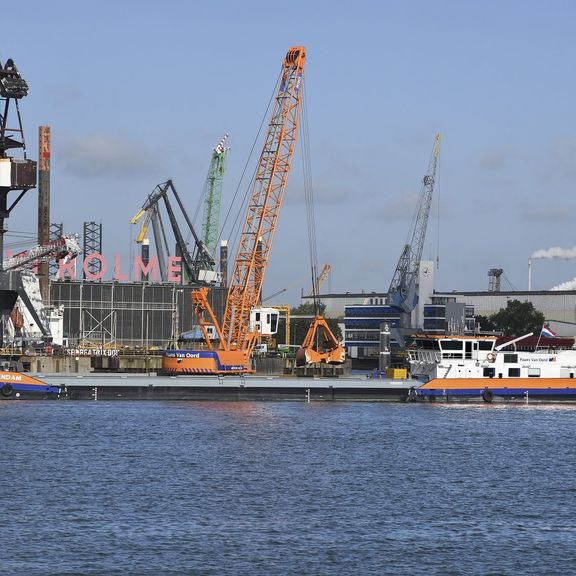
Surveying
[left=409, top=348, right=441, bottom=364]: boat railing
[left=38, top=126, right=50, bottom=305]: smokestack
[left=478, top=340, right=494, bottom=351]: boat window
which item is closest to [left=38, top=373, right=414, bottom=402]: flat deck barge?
[left=409, top=348, right=441, bottom=364]: boat railing

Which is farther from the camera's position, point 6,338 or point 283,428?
point 6,338

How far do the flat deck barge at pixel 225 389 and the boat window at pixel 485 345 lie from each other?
734 cm

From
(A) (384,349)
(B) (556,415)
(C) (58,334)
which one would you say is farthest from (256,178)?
(C) (58,334)

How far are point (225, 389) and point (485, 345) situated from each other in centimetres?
2449

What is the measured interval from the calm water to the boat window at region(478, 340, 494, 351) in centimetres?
1565

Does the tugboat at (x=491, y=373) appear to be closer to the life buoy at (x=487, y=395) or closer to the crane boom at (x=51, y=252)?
the life buoy at (x=487, y=395)

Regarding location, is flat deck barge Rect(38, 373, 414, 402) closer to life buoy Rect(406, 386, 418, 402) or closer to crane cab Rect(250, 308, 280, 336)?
life buoy Rect(406, 386, 418, 402)

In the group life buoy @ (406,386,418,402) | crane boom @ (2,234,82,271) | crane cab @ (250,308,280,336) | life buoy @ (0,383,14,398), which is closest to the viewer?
life buoy @ (0,383,14,398)

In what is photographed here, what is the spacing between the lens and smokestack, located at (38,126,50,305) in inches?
7470

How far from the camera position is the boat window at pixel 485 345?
117m

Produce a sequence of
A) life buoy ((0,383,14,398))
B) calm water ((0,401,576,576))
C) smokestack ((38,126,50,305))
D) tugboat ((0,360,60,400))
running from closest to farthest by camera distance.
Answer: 1. calm water ((0,401,576,576))
2. life buoy ((0,383,14,398))
3. tugboat ((0,360,60,400))
4. smokestack ((38,126,50,305))

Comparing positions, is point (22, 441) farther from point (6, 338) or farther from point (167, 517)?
point (6, 338)

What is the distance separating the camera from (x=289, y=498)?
204 feet

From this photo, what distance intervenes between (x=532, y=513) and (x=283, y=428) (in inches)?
1487
